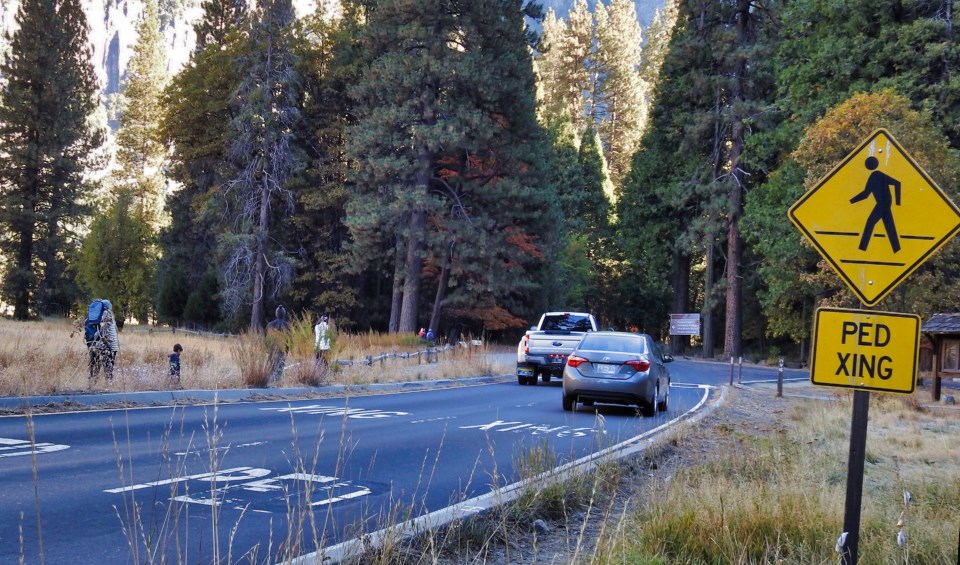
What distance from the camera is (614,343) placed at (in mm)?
17562

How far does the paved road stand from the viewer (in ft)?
19.7

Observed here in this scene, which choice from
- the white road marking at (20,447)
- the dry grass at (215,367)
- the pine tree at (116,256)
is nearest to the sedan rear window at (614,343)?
the dry grass at (215,367)

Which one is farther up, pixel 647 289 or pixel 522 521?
pixel 647 289

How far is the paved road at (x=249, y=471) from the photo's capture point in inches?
236

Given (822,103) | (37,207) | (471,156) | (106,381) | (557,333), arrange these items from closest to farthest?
(106,381)
(557,333)
(822,103)
(471,156)
(37,207)

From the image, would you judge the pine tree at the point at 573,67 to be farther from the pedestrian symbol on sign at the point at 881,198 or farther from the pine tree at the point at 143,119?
the pedestrian symbol on sign at the point at 881,198

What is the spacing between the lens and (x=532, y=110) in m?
47.2

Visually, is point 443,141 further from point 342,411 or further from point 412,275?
point 342,411

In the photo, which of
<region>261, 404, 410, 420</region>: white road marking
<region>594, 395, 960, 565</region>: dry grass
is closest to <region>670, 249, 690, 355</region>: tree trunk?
<region>261, 404, 410, 420</region>: white road marking

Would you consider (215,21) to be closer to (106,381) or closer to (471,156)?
(471,156)

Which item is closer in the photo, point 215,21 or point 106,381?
point 106,381

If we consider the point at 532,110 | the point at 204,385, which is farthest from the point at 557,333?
the point at 532,110

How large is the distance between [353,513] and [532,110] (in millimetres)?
41529

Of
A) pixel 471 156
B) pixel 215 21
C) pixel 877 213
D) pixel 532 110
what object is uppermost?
pixel 215 21
